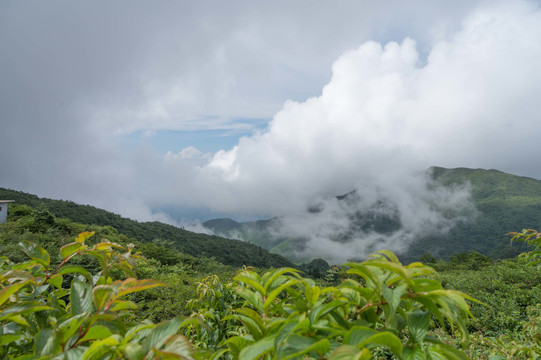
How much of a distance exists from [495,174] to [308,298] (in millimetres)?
233523

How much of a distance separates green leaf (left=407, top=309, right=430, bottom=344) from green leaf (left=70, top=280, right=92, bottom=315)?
1.16 m

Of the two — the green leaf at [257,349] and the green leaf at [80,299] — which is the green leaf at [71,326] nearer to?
the green leaf at [80,299]

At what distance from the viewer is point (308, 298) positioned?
104 cm

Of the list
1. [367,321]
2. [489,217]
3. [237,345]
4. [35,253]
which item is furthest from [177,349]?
[489,217]

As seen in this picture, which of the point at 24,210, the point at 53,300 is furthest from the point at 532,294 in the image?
the point at 24,210

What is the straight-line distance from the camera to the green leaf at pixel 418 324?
0.83 metres

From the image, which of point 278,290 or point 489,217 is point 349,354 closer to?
point 278,290

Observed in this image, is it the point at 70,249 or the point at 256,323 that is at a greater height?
the point at 70,249

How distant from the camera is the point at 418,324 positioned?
0.86 metres

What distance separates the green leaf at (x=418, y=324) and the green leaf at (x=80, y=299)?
116 centimetres

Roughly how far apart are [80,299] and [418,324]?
1.26 m

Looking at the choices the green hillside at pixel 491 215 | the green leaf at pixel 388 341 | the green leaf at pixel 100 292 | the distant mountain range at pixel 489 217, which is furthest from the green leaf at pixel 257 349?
the green hillside at pixel 491 215

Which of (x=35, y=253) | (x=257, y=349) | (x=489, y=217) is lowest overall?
(x=257, y=349)

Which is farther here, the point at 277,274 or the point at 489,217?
the point at 489,217
